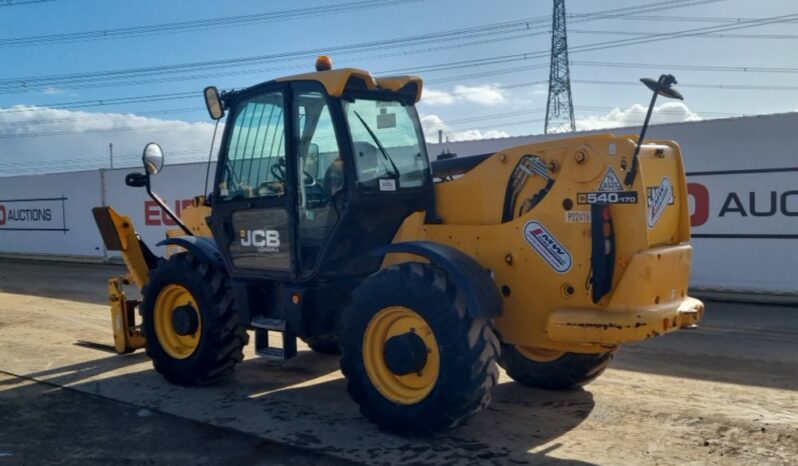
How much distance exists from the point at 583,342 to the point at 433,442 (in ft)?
3.85

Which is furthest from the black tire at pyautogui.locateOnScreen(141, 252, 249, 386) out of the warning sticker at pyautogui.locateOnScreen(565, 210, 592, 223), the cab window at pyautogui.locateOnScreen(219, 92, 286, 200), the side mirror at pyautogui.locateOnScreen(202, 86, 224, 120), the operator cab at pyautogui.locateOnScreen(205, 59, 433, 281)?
the warning sticker at pyautogui.locateOnScreen(565, 210, 592, 223)

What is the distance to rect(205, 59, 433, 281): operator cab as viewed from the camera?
5.63 m

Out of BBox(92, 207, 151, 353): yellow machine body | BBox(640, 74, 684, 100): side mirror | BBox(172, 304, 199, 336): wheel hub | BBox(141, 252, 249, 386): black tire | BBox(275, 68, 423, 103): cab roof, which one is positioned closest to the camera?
BBox(640, 74, 684, 100): side mirror

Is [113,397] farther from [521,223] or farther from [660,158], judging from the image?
[660,158]

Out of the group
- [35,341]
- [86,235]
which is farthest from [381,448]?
[86,235]

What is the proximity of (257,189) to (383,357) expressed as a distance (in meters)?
1.89

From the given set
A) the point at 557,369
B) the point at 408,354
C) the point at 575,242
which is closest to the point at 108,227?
the point at 408,354

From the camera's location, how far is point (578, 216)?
4.82 meters

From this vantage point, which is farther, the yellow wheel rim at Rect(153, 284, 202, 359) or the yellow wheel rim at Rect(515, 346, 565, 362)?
the yellow wheel rim at Rect(153, 284, 202, 359)

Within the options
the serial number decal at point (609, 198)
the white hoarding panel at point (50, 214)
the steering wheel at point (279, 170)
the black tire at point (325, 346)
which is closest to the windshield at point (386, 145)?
the steering wheel at point (279, 170)

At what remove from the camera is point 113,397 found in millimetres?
6301

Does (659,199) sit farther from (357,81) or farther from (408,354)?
(357,81)

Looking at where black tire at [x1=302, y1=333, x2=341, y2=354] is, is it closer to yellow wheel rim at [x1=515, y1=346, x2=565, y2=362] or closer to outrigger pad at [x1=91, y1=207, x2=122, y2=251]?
outrigger pad at [x1=91, y1=207, x2=122, y2=251]

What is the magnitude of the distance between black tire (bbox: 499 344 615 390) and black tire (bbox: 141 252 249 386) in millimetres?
2283
